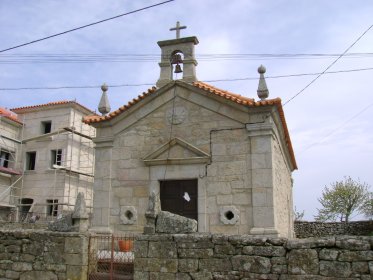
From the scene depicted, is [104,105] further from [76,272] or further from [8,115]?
[8,115]

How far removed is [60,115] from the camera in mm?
26859

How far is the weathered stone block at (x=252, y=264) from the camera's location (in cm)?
527

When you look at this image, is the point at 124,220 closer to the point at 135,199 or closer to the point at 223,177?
the point at 135,199

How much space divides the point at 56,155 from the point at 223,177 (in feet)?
62.6

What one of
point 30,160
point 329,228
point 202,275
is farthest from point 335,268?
point 30,160

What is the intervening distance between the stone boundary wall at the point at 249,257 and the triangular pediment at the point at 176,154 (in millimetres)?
3905

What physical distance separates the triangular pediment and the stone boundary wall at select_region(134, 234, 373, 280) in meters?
3.90

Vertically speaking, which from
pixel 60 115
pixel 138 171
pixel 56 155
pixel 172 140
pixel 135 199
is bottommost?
pixel 135 199

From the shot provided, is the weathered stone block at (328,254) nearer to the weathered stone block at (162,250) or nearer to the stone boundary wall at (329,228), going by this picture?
the weathered stone block at (162,250)

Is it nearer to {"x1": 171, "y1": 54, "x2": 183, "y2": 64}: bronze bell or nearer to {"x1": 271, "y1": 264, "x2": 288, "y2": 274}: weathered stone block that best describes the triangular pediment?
{"x1": 171, "y1": 54, "x2": 183, "y2": 64}: bronze bell

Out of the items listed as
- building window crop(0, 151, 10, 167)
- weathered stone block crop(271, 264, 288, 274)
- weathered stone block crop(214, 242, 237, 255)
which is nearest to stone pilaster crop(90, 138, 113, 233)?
weathered stone block crop(214, 242, 237, 255)

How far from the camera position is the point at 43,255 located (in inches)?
258

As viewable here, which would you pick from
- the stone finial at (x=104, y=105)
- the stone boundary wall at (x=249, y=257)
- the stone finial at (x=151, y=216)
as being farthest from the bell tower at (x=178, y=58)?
the stone boundary wall at (x=249, y=257)

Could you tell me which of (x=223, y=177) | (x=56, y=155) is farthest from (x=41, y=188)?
(x=223, y=177)
